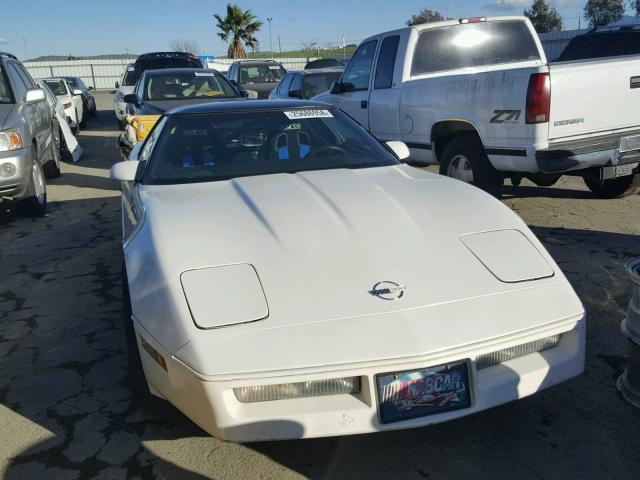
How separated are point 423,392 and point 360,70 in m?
6.20

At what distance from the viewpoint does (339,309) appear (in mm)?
2441

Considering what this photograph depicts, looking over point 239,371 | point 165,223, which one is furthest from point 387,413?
point 165,223

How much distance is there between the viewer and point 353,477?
250 cm

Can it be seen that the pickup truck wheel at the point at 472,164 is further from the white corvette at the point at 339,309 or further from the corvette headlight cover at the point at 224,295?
the corvette headlight cover at the point at 224,295

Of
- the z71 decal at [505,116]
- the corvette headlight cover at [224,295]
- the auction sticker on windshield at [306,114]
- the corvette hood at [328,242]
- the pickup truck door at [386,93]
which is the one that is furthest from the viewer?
the pickup truck door at [386,93]

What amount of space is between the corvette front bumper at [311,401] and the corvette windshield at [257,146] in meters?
1.60

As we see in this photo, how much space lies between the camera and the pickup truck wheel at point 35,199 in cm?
698

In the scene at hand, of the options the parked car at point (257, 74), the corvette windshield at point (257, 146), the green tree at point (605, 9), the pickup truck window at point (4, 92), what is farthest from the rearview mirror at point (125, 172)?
the green tree at point (605, 9)

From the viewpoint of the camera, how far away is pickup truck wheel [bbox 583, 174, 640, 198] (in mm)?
6590

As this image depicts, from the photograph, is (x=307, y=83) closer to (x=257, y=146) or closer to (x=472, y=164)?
(x=472, y=164)

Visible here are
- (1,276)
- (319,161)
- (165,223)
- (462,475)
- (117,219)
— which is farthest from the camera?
(117,219)

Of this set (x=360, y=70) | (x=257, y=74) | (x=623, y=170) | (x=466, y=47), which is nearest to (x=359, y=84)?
(x=360, y=70)

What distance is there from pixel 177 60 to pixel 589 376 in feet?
44.7

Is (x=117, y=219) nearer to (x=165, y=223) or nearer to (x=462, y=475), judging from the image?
(x=165, y=223)
